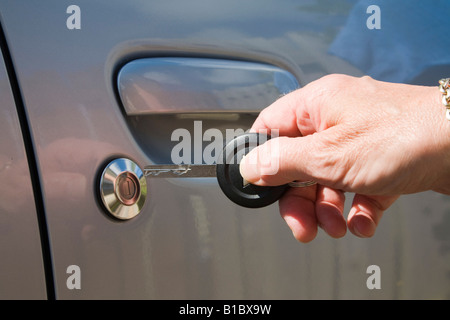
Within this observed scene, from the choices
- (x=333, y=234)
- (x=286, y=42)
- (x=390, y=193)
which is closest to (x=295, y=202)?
(x=333, y=234)

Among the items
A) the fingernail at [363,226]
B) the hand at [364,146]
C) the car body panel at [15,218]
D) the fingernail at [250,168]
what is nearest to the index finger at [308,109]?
the hand at [364,146]

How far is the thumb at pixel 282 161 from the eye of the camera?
0.91 meters

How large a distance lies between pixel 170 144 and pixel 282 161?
331mm

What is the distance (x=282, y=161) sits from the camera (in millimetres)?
921

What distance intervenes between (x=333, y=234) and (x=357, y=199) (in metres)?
0.13

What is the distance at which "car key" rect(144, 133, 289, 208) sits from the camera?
0.97 metres

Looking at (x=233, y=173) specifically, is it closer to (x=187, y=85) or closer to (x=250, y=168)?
(x=250, y=168)

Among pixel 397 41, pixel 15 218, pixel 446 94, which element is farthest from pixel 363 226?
pixel 15 218

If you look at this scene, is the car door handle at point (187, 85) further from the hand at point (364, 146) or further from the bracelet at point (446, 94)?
the bracelet at point (446, 94)

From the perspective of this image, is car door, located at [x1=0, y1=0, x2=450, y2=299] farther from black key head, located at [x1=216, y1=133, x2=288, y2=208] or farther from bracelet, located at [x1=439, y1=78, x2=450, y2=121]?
bracelet, located at [x1=439, y1=78, x2=450, y2=121]

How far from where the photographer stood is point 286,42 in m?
1.10

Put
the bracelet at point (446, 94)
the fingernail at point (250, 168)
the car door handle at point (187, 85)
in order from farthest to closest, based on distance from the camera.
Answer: the car door handle at point (187, 85)
the fingernail at point (250, 168)
the bracelet at point (446, 94)

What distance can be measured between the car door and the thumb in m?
0.16

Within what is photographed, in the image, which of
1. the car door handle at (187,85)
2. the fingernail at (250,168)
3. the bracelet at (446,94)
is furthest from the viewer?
the car door handle at (187,85)
